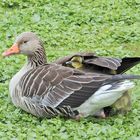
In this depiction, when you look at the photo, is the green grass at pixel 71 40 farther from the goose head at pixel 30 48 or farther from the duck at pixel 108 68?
the goose head at pixel 30 48

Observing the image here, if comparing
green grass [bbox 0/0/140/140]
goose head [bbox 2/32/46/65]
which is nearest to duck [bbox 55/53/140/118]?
green grass [bbox 0/0/140/140]

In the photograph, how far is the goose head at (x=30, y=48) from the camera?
8.29 metres

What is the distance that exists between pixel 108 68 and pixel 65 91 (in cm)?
58

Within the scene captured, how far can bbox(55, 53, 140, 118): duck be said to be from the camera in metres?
7.75

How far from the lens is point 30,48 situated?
326 inches

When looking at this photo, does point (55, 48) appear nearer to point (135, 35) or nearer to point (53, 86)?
point (135, 35)

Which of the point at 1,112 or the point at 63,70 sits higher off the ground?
the point at 63,70

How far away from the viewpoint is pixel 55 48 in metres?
10.6

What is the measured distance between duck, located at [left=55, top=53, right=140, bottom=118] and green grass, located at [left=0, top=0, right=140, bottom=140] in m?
0.11

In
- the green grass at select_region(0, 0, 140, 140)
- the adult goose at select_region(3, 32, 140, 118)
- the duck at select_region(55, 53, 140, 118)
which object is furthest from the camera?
the duck at select_region(55, 53, 140, 118)

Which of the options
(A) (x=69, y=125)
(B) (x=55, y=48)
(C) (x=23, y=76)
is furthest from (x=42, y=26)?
(A) (x=69, y=125)

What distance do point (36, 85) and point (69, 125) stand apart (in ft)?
2.24

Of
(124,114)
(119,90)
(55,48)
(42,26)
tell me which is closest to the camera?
(119,90)

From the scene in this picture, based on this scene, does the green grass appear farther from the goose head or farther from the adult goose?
the goose head
